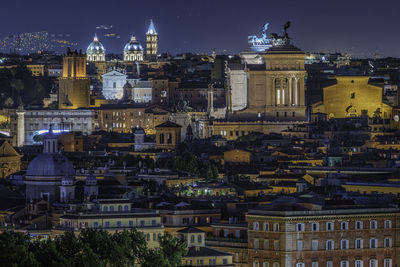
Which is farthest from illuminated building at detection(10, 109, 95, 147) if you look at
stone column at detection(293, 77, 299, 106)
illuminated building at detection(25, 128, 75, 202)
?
illuminated building at detection(25, 128, 75, 202)

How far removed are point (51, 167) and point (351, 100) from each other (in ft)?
226

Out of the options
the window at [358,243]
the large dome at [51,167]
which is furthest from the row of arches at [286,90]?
the window at [358,243]

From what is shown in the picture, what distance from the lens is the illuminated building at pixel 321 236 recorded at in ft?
269

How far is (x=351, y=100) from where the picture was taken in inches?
6688

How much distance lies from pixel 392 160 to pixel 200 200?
95.3 feet

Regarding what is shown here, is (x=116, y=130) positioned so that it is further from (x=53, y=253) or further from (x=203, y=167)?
(x=53, y=253)

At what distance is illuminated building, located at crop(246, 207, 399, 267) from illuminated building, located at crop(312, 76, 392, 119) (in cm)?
8216

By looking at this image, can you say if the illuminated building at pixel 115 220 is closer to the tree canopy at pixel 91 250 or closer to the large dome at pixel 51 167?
the tree canopy at pixel 91 250

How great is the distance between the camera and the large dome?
104250 millimetres

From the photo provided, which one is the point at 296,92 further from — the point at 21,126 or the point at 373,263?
the point at 373,263

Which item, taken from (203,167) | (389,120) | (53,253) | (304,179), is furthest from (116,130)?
(53,253)

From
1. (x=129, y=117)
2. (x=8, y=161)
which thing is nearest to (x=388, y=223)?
(x=8, y=161)

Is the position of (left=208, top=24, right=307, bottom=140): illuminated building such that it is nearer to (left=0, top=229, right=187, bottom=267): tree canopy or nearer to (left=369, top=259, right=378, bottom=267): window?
(left=369, top=259, right=378, bottom=267): window

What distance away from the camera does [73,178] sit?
102m
